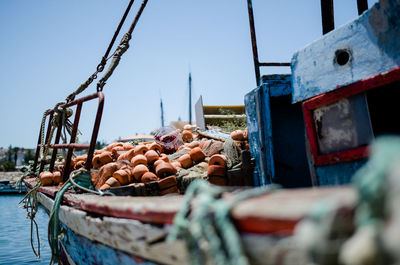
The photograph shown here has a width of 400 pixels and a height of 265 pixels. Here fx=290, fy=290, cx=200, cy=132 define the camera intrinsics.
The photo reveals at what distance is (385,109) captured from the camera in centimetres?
304

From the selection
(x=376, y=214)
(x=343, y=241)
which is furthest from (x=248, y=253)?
(x=376, y=214)

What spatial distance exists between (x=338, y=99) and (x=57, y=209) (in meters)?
2.85

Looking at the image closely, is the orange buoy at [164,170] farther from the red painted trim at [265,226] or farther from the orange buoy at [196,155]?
the red painted trim at [265,226]

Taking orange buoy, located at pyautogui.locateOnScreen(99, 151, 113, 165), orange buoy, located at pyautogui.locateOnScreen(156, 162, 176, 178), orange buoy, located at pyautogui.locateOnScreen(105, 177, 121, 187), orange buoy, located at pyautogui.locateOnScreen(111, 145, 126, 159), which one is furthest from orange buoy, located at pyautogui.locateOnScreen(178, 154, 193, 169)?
orange buoy, located at pyautogui.locateOnScreen(111, 145, 126, 159)

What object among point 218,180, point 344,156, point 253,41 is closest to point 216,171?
point 218,180

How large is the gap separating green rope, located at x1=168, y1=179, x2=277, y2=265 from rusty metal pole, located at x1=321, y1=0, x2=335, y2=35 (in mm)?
3481

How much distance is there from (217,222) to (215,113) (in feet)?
35.5

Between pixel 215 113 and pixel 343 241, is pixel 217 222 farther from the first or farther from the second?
pixel 215 113

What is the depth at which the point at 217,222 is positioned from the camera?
42.4 inches

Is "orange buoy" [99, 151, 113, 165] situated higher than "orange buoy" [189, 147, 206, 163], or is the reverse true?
"orange buoy" [99, 151, 113, 165]

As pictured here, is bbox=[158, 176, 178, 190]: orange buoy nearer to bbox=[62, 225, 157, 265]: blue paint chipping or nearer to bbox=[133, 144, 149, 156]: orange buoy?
bbox=[133, 144, 149, 156]: orange buoy

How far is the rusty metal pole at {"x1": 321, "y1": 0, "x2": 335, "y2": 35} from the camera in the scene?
3906mm

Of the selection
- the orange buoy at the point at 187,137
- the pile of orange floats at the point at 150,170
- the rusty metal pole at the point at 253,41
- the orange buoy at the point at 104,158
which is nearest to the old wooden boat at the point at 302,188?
the rusty metal pole at the point at 253,41

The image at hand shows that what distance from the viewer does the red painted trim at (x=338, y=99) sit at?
2240mm
